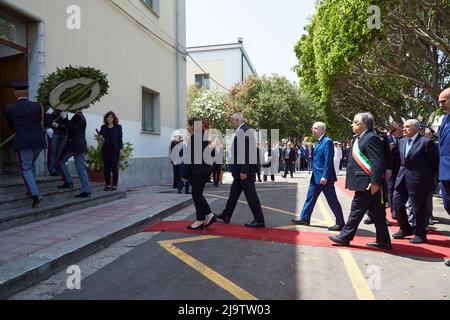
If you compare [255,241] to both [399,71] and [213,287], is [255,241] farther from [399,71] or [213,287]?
[399,71]

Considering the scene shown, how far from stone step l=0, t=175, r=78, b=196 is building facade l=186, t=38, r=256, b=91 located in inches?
1254

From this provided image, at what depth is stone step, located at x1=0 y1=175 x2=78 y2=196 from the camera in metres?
6.28

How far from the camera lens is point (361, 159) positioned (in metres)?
5.21

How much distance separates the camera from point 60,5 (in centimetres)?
851

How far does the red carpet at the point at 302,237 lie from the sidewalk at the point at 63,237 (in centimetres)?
62

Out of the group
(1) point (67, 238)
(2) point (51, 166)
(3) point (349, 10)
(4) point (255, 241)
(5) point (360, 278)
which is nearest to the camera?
(5) point (360, 278)

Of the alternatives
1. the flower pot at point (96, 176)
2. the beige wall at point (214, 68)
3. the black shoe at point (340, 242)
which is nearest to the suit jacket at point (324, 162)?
the black shoe at point (340, 242)

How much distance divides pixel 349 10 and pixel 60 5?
7.00 m

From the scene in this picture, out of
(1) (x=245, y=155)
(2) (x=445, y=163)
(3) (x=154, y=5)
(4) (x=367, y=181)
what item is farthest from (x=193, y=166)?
(3) (x=154, y=5)

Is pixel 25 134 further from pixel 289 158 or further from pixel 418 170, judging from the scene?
pixel 289 158

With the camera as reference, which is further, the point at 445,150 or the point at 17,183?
the point at 17,183

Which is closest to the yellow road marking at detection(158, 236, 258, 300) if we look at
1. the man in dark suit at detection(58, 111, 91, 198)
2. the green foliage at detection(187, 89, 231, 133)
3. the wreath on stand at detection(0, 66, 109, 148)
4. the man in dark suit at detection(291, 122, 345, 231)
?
the man in dark suit at detection(291, 122, 345, 231)

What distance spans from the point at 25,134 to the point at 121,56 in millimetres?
5926

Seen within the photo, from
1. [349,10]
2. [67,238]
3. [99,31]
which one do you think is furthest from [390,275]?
[99,31]
